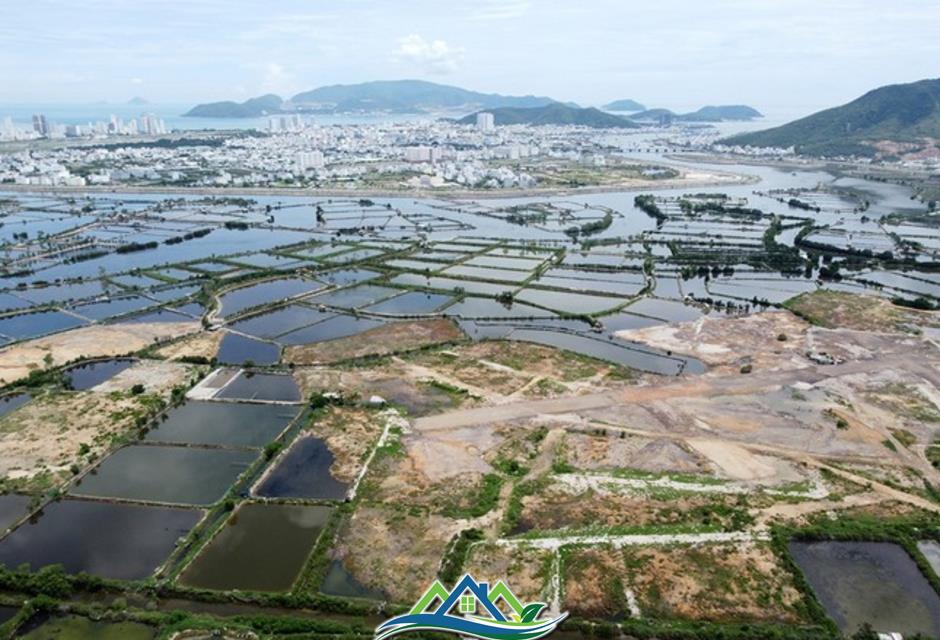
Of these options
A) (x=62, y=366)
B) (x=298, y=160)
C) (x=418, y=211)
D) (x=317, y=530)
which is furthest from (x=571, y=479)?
(x=298, y=160)

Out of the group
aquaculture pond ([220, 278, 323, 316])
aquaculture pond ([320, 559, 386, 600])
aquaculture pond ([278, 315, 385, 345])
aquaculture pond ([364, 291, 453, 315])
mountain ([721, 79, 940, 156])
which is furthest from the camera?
mountain ([721, 79, 940, 156])

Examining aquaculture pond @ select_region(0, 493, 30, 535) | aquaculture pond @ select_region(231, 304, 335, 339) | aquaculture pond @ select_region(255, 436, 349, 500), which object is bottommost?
aquaculture pond @ select_region(0, 493, 30, 535)

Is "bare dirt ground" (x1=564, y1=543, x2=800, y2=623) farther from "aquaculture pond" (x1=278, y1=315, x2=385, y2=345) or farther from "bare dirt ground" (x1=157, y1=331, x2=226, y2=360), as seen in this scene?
"bare dirt ground" (x1=157, y1=331, x2=226, y2=360)

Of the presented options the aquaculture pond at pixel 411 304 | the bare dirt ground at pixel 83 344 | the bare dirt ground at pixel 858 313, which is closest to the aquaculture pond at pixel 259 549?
the bare dirt ground at pixel 83 344

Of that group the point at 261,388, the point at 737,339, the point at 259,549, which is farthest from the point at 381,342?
the point at 737,339

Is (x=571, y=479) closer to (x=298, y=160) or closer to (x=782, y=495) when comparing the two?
(x=782, y=495)

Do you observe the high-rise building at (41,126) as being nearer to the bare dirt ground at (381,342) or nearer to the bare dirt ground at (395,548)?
the bare dirt ground at (381,342)

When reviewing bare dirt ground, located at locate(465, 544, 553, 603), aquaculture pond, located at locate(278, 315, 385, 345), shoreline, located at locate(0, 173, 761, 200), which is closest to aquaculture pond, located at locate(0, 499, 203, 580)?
bare dirt ground, located at locate(465, 544, 553, 603)

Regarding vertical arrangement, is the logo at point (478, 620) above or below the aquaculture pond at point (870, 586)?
above
